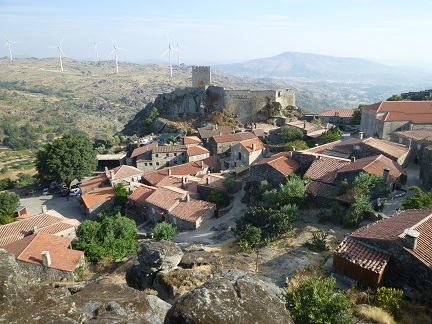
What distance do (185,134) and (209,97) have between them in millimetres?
11923

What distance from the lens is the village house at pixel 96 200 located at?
4325 cm

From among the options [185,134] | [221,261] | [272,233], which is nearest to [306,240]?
[272,233]

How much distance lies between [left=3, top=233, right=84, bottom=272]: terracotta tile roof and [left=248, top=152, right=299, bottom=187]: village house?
63.9ft

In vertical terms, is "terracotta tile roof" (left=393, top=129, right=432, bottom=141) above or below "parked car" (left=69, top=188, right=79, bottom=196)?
above

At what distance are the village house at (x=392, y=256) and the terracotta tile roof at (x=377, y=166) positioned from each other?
36.0ft

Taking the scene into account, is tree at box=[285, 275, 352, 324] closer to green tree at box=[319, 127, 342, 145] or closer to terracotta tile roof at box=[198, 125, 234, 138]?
green tree at box=[319, 127, 342, 145]

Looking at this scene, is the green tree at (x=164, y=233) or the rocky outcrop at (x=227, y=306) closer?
the rocky outcrop at (x=227, y=306)

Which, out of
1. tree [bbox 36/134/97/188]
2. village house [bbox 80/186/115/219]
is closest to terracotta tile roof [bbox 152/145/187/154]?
tree [bbox 36/134/97/188]

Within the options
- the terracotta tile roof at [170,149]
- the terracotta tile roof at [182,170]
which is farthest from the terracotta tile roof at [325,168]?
the terracotta tile roof at [170,149]

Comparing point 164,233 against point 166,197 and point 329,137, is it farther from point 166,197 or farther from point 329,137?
point 329,137

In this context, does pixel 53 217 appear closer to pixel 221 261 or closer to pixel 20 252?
pixel 20 252

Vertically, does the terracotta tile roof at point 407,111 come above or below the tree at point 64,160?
above

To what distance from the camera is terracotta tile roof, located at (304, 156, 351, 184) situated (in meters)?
30.9

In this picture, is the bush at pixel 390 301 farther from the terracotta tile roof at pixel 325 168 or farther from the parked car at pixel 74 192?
the parked car at pixel 74 192
